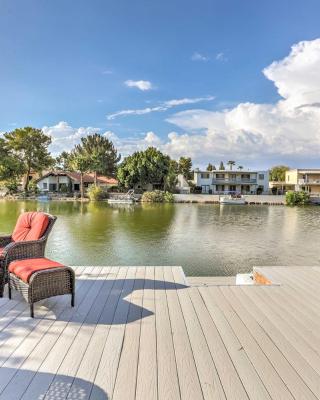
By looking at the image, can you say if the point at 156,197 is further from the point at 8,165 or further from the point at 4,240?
the point at 4,240

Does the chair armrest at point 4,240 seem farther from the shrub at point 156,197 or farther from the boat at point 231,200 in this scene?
the boat at point 231,200

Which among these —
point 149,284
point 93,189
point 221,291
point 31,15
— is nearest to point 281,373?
point 221,291

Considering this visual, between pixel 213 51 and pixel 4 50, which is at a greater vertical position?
pixel 213 51

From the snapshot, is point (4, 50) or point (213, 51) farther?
point (213, 51)

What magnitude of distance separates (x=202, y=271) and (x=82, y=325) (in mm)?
5065

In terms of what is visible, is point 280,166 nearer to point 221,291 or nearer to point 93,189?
point 93,189

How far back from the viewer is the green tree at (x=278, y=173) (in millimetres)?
60781

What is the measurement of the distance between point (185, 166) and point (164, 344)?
166 ft

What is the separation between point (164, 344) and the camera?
2373mm

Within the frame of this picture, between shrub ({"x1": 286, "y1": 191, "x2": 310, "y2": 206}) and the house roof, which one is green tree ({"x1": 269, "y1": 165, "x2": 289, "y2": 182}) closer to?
shrub ({"x1": 286, "y1": 191, "x2": 310, "y2": 206})

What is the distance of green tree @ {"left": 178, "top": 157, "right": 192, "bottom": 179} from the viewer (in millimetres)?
52094

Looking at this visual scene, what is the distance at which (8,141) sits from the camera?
3809cm

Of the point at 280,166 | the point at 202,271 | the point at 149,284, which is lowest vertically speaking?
the point at 202,271

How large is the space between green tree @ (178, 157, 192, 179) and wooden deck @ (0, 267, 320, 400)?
48792 millimetres
